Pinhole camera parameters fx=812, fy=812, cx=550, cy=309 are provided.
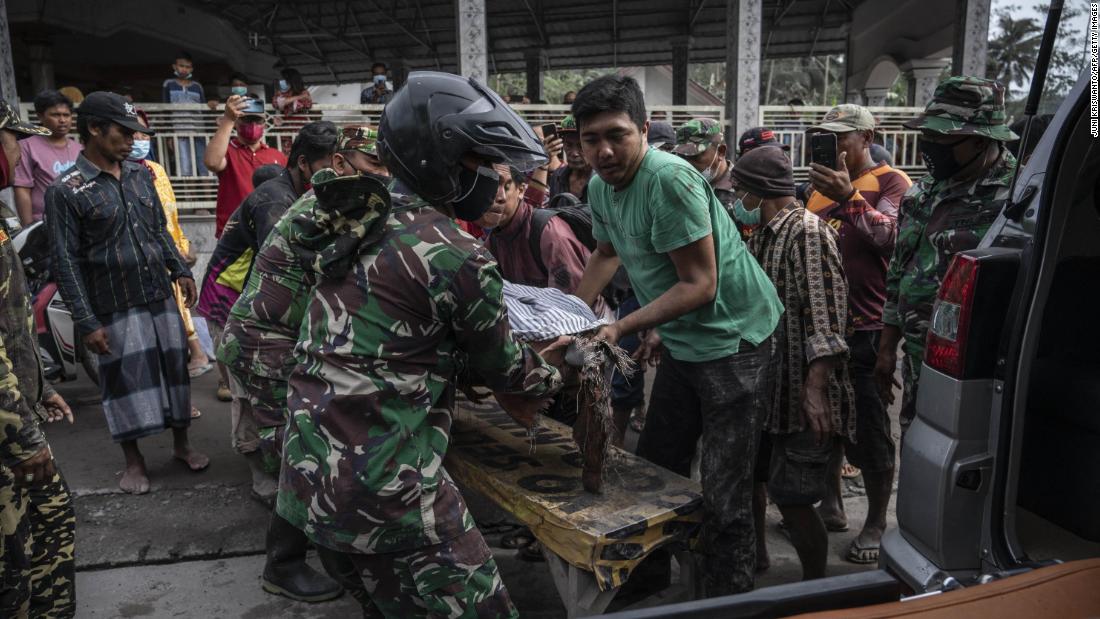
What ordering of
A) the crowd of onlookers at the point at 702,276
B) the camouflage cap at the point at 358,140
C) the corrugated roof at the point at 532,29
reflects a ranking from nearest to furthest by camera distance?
the crowd of onlookers at the point at 702,276, the camouflage cap at the point at 358,140, the corrugated roof at the point at 532,29

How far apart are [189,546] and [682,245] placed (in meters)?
3.01

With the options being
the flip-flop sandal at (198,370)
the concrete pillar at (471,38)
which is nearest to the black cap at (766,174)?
the flip-flop sandal at (198,370)

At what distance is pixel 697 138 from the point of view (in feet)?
17.3

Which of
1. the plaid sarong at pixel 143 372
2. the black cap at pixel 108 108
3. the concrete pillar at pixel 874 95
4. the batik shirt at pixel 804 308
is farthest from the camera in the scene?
the concrete pillar at pixel 874 95

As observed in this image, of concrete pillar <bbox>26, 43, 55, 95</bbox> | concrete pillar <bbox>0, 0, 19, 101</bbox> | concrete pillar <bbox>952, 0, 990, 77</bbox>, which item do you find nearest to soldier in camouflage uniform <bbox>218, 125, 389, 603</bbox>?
concrete pillar <bbox>0, 0, 19, 101</bbox>

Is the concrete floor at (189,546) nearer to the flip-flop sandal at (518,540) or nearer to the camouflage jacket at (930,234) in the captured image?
the flip-flop sandal at (518,540)

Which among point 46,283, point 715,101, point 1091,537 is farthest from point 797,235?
point 715,101

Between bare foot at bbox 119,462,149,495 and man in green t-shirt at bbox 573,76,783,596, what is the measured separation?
3317mm

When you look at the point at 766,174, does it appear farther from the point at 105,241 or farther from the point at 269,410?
the point at 105,241

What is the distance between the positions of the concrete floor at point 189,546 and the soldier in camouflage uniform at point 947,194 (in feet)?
3.95

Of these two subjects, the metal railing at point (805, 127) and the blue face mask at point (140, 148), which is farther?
the metal railing at point (805, 127)

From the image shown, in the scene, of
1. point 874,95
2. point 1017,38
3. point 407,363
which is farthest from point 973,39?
point 407,363

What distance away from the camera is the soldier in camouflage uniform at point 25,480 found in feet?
8.23

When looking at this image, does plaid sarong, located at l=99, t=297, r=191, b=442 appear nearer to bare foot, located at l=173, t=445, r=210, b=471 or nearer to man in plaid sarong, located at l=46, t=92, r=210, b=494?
man in plaid sarong, located at l=46, t=92, r=210, b=494
